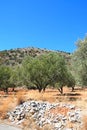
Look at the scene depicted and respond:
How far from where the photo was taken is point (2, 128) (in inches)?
838

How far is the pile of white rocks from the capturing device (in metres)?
19.7

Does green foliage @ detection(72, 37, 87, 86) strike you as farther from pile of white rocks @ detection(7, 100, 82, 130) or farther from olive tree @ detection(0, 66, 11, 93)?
olive tree @ detection(0, 66, 11, 93)

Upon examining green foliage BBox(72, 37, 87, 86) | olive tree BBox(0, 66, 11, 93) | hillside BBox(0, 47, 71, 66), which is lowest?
green foliage BBox(72, 37, 87, 86)

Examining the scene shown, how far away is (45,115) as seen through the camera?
2298 centimetres

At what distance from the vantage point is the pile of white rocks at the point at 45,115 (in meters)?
19.7

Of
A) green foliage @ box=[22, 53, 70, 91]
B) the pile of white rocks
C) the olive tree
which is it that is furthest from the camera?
the olive tree

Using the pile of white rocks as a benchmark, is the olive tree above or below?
above

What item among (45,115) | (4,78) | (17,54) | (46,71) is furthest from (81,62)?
(17,54)

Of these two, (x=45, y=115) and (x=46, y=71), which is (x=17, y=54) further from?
(x=45, y=115)

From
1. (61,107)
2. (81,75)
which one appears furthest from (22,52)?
(61,107)

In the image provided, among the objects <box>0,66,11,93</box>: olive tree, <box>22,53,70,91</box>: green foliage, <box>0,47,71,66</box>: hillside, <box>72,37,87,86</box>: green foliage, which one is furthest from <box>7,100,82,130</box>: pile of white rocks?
<box>0,47,71,66</box>: hillside

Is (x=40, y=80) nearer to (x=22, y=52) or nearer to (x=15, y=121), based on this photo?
(x=15, y=121)

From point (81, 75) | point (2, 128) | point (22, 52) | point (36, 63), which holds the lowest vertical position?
point (2, 128)

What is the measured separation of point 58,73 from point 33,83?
16.4 feet
